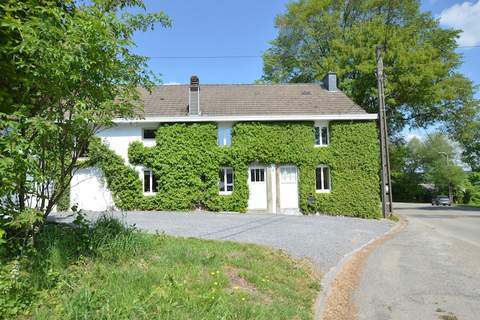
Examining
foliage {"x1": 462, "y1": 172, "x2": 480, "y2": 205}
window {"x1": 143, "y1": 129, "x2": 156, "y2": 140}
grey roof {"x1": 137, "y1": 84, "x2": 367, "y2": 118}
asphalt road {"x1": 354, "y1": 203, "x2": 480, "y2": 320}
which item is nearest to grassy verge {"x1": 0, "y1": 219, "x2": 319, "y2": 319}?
asphalt road {"x1": 354, "y1": 203, "x2": 480, "y2": 320}

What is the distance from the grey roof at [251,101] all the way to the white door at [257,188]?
328cm

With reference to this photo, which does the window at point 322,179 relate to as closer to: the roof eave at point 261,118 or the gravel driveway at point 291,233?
the roof eave at point 261,118

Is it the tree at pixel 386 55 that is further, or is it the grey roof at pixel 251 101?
the tree at pixel 386 55

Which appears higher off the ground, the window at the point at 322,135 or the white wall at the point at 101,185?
the window at the point at 322,135

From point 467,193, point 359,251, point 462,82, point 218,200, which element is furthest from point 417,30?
point 467,193

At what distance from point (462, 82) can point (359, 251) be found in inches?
1077

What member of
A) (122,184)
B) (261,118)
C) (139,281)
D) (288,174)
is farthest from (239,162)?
(139,281)

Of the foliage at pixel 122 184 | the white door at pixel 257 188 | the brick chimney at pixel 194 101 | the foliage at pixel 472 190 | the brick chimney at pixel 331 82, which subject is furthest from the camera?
the foliage at pixel 472 190

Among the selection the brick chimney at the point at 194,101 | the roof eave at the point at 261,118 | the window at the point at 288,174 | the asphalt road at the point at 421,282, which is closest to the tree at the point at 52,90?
the asphalt road at the point at 421,282

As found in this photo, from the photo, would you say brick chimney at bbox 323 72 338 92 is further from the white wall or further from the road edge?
the white wall

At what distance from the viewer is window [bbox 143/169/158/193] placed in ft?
66.8

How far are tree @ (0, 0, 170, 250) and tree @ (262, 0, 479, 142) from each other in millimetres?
26877

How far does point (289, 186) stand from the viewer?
21.2 metres

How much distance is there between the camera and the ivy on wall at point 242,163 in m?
20.0
